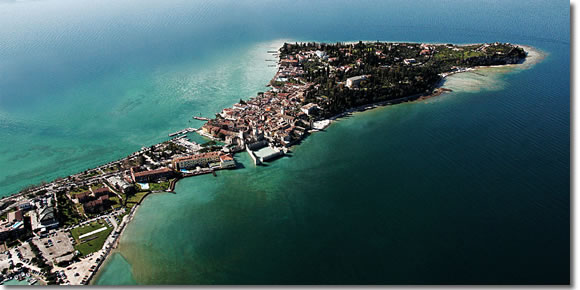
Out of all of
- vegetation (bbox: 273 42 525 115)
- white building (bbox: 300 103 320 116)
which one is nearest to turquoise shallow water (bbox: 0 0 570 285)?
vegetation (bbox: 273 42 525 115)

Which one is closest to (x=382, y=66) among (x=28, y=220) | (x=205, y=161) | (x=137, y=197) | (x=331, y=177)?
(x=331, y=177)

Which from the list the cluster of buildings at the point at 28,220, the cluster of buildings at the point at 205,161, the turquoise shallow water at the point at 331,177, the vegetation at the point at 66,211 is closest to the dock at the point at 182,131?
the turquoise shallow water at the point at 331,177

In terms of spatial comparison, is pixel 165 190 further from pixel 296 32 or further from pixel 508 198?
pixel 296 32

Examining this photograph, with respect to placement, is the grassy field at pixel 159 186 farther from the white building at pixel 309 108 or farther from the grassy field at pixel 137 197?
the white building at pixel 309 108

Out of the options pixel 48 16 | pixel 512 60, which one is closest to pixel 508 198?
pixel 512 60

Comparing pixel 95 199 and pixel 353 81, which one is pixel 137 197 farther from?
pixel 353 81

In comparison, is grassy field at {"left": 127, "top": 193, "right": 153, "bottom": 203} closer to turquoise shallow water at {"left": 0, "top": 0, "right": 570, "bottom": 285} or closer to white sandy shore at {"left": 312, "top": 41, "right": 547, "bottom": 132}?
turquoise shallow water at {"left": 0, "top": 0, "right": 570, "bottom": 285}
